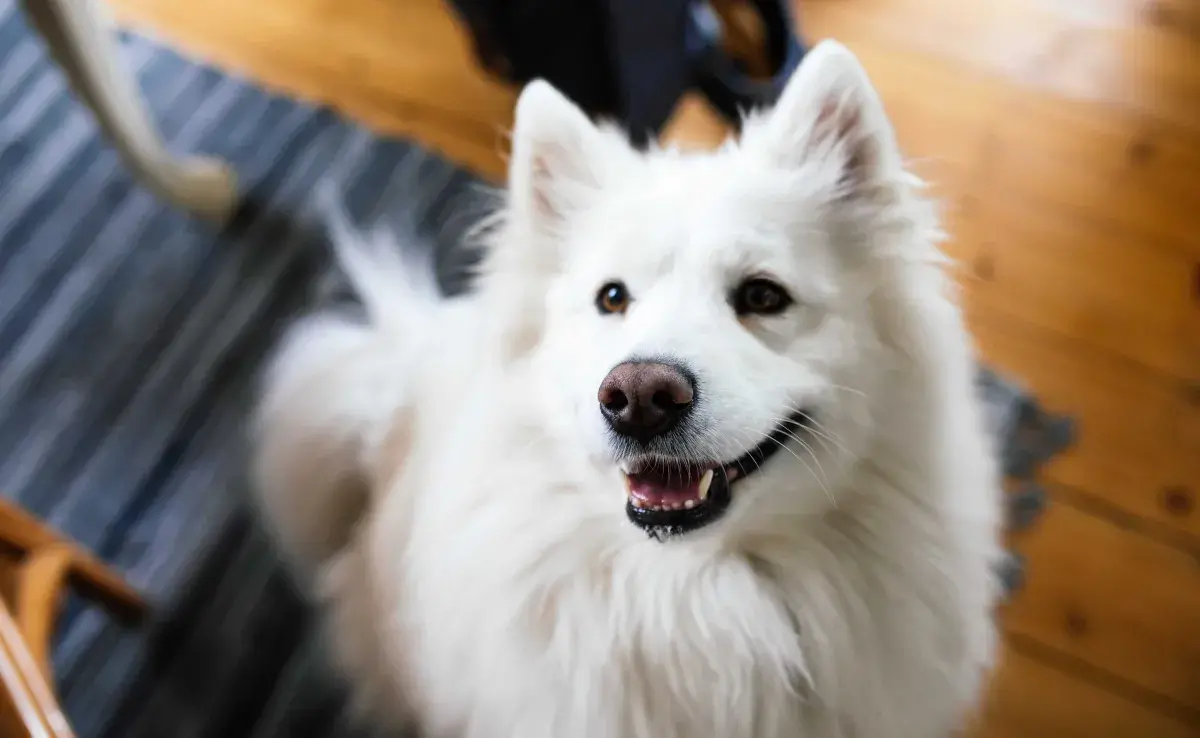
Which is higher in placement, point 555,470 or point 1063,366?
point 1063,366

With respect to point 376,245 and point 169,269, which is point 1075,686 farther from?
point 169,269

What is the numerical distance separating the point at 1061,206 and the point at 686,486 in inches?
59.8

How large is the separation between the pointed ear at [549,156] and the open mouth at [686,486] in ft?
1.12

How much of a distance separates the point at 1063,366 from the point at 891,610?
1063 mm

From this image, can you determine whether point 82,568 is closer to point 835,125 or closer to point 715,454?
point 715,454

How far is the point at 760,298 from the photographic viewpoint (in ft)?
3.22

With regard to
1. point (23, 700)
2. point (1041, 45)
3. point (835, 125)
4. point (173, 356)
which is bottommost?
point (23, 700)

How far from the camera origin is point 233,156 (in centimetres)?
216

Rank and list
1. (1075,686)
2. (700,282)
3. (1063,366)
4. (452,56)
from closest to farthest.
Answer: (700,282) < (1075,686) < (1063,366) < (452,56)

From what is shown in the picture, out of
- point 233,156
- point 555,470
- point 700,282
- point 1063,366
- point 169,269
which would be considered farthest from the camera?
point 233,156

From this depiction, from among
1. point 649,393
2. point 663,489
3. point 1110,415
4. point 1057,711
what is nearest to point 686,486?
point 663,489

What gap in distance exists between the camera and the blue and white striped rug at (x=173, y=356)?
162 centimetres

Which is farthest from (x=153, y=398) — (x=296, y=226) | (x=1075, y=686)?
(x=1075, y=686)

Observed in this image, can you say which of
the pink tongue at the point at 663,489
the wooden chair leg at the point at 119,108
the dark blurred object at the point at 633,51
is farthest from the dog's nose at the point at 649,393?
the wooden chair leg at the point at 119,108
